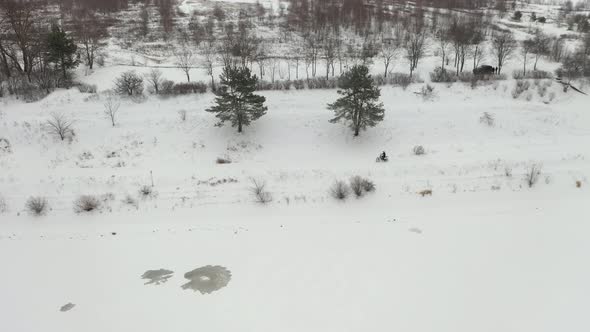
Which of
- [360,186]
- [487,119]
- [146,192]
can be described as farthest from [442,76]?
[146,192]

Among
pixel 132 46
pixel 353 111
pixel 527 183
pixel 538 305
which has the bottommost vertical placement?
pixel 538 305

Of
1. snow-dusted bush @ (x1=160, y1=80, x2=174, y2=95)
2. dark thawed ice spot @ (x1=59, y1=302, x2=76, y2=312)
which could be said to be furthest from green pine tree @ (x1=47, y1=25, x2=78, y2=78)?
dark thawed ice spot @ (x1=59, y1=302, x2=76, y2=312)

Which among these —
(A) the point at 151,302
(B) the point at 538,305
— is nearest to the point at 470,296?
(B) the point at 538,305

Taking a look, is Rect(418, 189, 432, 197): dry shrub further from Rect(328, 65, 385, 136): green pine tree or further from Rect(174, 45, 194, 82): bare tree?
Rect(174, 45, 194, 82): bare tree

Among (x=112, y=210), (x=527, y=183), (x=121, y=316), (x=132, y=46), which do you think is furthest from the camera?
(x=132, y=46)

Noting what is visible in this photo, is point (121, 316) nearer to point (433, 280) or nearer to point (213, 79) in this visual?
point (433, 280)

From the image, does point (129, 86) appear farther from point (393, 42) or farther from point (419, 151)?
point (393, 42)

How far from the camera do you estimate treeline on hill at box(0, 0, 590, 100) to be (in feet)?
101

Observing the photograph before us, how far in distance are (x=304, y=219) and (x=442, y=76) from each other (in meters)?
21.7

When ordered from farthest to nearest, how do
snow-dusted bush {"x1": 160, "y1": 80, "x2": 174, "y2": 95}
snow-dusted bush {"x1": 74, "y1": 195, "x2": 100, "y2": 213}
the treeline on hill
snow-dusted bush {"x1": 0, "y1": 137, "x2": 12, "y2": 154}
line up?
1. the treeline on hill
2. snow-dusted bush {"x1": 160, "y1": 80, "x2": 174, "y2": 95}
3. snow-dusted bush {"x1": 0, "y1": 137, "x2": 12, "y2": 154}
4. snow-dusted bush {"x1": 74, "y1": 195, "x2": 100, "y2": 213}

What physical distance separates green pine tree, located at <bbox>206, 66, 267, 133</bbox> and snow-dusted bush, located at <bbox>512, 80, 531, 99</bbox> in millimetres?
21341

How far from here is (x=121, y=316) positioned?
12820mm

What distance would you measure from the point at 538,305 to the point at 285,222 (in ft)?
36.2

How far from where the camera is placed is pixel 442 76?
1252 inches
